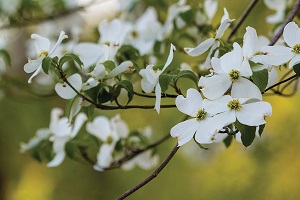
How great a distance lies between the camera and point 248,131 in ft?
1.75

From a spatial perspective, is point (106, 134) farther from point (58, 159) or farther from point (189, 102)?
point (189, 102)

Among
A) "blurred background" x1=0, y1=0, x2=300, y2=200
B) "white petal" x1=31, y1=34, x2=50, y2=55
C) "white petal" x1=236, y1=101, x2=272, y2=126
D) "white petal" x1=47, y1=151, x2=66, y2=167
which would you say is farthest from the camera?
"blurred background" x1=0, y1=0, x2=300, y2=200

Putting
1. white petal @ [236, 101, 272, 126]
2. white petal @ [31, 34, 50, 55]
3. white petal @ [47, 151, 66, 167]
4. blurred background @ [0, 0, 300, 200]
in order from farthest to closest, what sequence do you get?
blurred background @ [0, 0, 300, 200], white petal @ [47, 151, 66, 167], white petal @ [31, 34, 50, 55], white petal @ [236, 101, 272, 126]


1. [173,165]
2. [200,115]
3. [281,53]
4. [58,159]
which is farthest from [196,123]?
[173,165]

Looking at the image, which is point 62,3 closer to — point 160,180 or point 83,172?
point 160,180

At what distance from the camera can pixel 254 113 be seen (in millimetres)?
524

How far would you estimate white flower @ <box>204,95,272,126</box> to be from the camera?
0.52 meters

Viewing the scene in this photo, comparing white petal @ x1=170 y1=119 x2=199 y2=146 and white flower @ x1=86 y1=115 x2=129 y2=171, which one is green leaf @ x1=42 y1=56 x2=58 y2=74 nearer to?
white petal @ x1=170 y1=119 x2=199 y2=146

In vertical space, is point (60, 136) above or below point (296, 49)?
below

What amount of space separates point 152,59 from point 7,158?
2092mm

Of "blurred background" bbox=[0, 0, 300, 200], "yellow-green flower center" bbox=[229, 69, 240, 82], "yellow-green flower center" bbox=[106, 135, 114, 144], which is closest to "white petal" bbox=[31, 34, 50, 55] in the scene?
"yellow-green flower center" bbox=[229, 69, 240, 82]

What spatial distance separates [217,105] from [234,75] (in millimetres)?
36

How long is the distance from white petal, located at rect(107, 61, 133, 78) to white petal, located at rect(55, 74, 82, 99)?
38mm

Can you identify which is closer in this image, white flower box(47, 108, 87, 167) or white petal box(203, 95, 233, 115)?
white petal box(203, 95, 233, 115)
